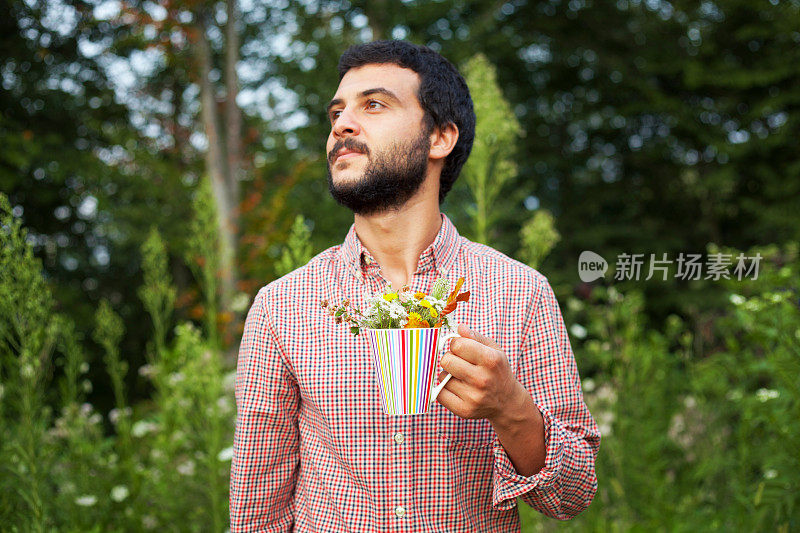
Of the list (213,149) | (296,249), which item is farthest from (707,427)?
(213,149)

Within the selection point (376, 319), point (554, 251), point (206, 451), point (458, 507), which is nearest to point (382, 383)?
point (376, 319)

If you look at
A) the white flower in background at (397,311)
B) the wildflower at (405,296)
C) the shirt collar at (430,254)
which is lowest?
the white flower in background at (397,311)

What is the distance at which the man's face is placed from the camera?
1.46m

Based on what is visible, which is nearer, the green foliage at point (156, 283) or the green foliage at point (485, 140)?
the green foliage at point (485, 140)

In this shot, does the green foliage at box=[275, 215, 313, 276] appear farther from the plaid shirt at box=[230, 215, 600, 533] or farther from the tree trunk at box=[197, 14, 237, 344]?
the tree trunk at box=[197, 14, 237, 344]

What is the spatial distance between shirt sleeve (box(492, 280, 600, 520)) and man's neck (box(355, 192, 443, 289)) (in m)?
0.30

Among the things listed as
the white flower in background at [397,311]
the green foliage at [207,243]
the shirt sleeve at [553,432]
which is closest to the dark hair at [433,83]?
the shirt sleeve at [553,432]

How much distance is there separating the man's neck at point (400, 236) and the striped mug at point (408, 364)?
37 centimetres

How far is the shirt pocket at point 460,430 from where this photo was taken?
1.42 m

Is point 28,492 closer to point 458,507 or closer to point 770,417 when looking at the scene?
point 458,507

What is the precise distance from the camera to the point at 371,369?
1440 millimetres

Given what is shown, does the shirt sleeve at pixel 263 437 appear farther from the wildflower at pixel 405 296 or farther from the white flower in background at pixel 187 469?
the white flower in background at pixel 187 469

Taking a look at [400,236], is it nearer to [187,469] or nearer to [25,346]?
[25,346]

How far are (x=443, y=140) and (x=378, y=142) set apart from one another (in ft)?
0.65
